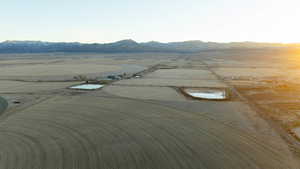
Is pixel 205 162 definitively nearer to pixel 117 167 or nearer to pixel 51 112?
pixel 117 167

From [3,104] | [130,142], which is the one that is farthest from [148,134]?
[3,104]

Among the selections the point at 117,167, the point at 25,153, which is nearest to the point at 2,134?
the point at 25,153

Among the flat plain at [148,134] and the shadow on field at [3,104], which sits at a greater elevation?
the shadow on field at [3,104]

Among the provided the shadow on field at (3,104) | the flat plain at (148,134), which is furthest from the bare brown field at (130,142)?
the shadow on field at (3,104)

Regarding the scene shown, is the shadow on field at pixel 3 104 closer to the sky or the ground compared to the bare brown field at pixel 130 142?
closer to the sky

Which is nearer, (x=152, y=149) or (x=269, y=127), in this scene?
(x=152, y=149)

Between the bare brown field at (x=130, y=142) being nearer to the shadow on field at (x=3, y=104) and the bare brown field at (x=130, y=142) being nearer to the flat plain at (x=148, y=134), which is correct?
the flat plain at (x=148, y=134)

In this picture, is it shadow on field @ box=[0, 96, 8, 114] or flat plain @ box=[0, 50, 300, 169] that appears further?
shadow on field @ box=[0, 96, 8, 114]

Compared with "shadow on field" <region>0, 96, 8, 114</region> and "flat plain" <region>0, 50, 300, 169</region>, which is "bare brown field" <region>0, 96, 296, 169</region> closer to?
"flat plain" <region>0, 50, 300, 169</region>

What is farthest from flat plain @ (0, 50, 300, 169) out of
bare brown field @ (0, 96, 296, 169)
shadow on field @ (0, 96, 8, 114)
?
shadow on field @ (0, 96, 8, 114)

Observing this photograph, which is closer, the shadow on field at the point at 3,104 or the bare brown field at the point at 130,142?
the bare brown field at the point at 130,142

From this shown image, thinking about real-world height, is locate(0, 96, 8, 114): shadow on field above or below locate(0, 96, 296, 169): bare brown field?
above
